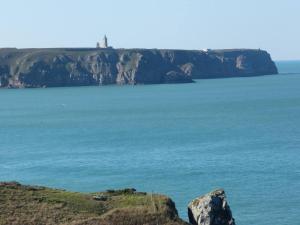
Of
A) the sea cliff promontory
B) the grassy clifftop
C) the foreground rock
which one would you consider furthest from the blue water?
the grassy clifftop

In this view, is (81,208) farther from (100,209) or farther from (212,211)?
(212,211)

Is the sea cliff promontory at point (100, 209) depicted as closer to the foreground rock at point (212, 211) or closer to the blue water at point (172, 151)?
the foreground rock at point (212, 211)

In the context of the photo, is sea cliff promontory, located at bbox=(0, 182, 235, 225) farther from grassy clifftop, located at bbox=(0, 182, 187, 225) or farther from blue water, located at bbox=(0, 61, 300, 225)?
blue water, located at bbox=(0, 61, 300, 225)

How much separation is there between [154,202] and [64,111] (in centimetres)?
10898

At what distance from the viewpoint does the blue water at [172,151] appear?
54.4 m

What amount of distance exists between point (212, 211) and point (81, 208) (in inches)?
225

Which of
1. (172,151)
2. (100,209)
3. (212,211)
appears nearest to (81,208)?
(100,209)

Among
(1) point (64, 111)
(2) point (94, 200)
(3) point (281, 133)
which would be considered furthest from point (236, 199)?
(1) point (64, 111)

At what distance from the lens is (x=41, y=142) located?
3568 inches

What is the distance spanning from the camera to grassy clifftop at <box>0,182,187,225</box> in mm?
31516

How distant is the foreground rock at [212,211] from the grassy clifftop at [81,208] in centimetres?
111

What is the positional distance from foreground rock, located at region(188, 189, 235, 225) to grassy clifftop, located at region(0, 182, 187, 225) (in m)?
1.11

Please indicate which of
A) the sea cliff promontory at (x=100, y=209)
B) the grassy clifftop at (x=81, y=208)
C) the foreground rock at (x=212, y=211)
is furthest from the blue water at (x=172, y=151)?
the grassy clifftop at (x=81, y=208)

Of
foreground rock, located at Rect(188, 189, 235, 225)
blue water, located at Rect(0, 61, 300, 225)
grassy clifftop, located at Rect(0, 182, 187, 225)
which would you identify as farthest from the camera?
blue water, located at Rect(0, 61, 300, 225)
